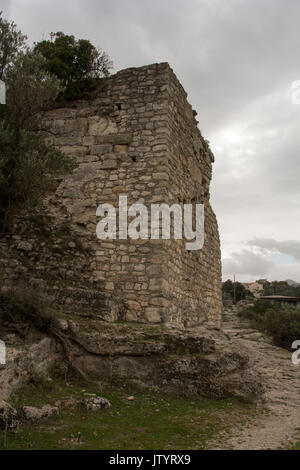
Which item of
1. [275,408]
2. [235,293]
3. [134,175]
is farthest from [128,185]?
[235,293]

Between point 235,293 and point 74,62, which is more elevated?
point 74,62

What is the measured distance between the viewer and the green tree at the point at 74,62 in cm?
1100

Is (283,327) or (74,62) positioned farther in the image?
(283,327)

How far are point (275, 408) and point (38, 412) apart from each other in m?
3.91

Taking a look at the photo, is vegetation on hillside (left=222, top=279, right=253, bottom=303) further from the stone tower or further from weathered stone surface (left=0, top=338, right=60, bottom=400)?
weathered stone surface (left=0, top=338, right=60, bottom=400)

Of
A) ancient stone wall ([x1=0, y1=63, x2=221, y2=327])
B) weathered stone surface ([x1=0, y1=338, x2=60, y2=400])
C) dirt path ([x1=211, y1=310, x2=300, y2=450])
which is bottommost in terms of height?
dirt path ([x1=211, y1=310, x2=300, y2=450])

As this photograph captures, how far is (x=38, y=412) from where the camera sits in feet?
17.5

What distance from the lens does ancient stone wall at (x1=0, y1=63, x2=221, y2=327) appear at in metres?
9.17

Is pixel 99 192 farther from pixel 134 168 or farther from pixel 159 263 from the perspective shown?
pixel 159 263

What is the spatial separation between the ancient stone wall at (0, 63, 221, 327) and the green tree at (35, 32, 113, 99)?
19.5 inches

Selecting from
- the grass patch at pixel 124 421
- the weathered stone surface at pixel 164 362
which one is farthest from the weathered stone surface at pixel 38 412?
the weathered stone surface at pixel 164 362

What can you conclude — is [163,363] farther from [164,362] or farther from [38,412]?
[38,412]

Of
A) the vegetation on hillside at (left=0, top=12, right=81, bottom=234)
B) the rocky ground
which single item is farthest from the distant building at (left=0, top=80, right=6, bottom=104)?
the rocky ground
